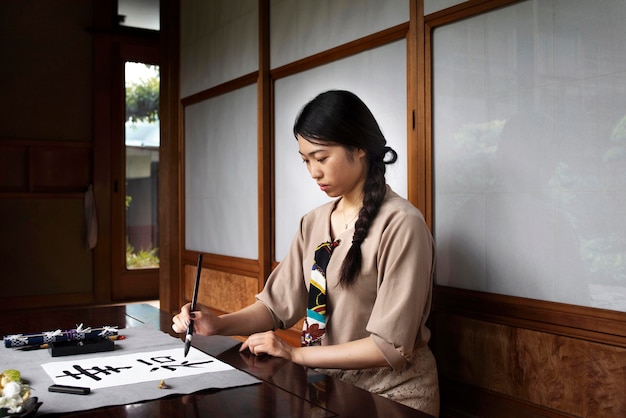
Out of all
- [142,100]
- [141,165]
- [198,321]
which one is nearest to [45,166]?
[141,165]

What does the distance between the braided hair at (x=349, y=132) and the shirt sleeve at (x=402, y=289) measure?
0.24 feet

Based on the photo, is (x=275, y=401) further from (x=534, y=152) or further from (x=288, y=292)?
(x=534, y=152)

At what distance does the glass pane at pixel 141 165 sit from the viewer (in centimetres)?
678

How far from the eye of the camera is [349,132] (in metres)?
1.78

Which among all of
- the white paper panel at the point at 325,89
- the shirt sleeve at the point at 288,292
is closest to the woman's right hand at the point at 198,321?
the shirt sleeve at the point at 288,292

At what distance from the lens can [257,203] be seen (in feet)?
12.7

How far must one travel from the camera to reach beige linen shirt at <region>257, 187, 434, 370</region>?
1.62 m

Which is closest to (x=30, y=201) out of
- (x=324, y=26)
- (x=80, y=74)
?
(x=80, y=74)

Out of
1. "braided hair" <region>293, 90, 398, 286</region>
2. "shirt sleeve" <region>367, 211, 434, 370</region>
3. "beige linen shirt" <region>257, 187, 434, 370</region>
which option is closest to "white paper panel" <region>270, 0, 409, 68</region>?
"braided hair" <region>293, 90, 398, 286</region>

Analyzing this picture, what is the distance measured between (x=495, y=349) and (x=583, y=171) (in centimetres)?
68

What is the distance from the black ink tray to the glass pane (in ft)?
17.2

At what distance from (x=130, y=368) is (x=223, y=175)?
2.95 m

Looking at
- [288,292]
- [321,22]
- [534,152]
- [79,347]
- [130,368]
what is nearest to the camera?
[130,368]

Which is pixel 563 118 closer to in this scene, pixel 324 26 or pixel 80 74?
pixel 324 26
